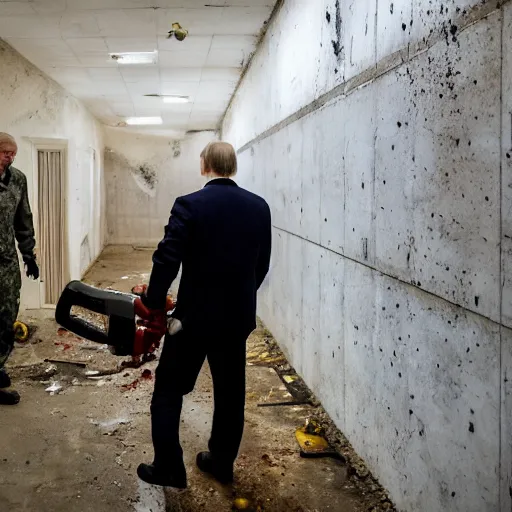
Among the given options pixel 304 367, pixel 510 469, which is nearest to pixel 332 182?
pixel 304 367

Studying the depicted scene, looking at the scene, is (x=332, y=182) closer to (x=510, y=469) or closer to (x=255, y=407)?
(x=255, y=407)

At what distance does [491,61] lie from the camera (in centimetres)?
136

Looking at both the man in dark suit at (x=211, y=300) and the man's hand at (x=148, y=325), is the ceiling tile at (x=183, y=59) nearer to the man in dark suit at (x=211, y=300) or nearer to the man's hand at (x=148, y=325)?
the man in dark suit at (x=211, y=300)

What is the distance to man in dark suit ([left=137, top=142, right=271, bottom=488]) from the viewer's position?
6.95 feet

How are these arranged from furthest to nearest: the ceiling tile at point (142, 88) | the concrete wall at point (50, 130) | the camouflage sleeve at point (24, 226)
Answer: the ceiling tile at point (142, 88)
the concrete wall at point (50, 130)
the camouflage sleeve at point (24, 226)

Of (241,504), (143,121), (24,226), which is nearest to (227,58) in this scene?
(24,226)

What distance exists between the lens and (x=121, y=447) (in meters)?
2.67

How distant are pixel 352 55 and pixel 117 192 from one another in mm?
9954

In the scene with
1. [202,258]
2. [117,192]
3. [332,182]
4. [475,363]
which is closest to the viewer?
[475,363]

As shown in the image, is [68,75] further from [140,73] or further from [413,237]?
[413,237]

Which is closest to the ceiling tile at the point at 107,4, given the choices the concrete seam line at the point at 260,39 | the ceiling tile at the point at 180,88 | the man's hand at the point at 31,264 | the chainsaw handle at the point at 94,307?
the concrete seam line at the point at 260,39

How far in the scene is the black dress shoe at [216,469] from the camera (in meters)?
2.33

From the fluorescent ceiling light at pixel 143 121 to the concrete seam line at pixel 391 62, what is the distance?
6961 mm

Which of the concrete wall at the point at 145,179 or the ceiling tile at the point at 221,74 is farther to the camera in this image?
the concrete wall at the point at 145,179
